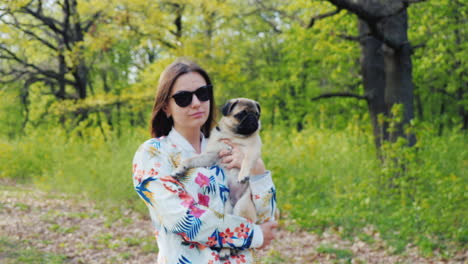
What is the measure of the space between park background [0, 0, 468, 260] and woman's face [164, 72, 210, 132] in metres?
5.24

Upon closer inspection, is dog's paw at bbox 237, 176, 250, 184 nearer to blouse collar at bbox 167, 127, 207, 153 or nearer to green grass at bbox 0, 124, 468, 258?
blouse collar at bbox 167, 127, 207, 153

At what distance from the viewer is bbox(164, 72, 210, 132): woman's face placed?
2.32 metres

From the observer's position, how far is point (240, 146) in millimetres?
2613

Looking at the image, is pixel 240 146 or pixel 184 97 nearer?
pixel 184 97

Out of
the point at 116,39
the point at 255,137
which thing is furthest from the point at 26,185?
the point at 255,137

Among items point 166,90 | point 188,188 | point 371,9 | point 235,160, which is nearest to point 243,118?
point 235,160

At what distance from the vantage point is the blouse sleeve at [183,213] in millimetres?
2016

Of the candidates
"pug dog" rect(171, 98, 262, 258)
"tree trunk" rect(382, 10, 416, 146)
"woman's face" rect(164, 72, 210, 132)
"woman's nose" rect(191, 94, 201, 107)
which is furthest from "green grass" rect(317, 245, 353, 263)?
"woman's nose" rect(191, 94, 201, 107)

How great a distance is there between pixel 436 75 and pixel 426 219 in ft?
56.0

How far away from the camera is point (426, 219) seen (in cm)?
657

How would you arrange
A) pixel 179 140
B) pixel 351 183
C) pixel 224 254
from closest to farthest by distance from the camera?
pixel 224 254, pixel 179 140, pixel 351 183

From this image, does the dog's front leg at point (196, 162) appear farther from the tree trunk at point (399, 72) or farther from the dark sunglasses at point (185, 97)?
the tree trunk at point (399, 72)

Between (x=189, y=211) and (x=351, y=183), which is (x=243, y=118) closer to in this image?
(x=189, y=211)

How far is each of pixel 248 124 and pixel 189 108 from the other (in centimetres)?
46
